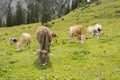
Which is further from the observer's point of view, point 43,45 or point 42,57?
point 43,45

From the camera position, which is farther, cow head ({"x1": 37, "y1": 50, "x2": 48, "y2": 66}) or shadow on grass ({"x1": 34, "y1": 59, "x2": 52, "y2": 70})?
cow head ({"x1": 37, "y1": 50, "x2": 48, "y2": 66})

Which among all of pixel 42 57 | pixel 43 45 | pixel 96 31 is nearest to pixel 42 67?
pixel 42 57

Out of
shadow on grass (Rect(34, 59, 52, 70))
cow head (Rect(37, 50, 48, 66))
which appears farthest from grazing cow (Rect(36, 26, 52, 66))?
shadow on grass (Rect(34, 59, 52, 70))

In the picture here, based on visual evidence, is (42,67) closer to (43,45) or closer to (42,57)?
(42,57)

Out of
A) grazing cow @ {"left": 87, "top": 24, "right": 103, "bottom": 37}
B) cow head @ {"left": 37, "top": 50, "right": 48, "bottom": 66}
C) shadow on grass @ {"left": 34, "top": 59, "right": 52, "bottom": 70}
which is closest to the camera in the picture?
shadow on grass @ {"left": 34, "top": 59, "right": 52, "bottom": 70}

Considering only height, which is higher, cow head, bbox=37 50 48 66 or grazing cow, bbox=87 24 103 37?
grazing cow, bbox=87 24 103 37

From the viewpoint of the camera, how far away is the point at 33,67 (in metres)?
23.3

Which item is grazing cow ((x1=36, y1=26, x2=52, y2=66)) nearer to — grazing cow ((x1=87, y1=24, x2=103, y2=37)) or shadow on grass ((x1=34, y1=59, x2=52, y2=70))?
shadow on grass ((x1=34, y1=59, x2=52, y2=70))

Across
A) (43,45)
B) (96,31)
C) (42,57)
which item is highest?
(96,31)

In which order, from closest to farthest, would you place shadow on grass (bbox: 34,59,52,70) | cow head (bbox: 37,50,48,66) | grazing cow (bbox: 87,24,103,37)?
shadow on grass (bbox: 34,59,52,70) → cow head (bbox: 37,50,48,66) → grazing cow (bbox: 87,24,103,37)

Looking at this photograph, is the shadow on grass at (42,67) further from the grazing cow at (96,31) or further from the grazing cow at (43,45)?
the grazing cow at (96,31)

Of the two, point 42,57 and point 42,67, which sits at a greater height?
point 42,57

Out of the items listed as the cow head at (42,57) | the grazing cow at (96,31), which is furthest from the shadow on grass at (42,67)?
the grazing cow at (96,31)

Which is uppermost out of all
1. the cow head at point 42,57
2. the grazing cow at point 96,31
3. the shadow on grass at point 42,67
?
the grazing cow at point 96,31
